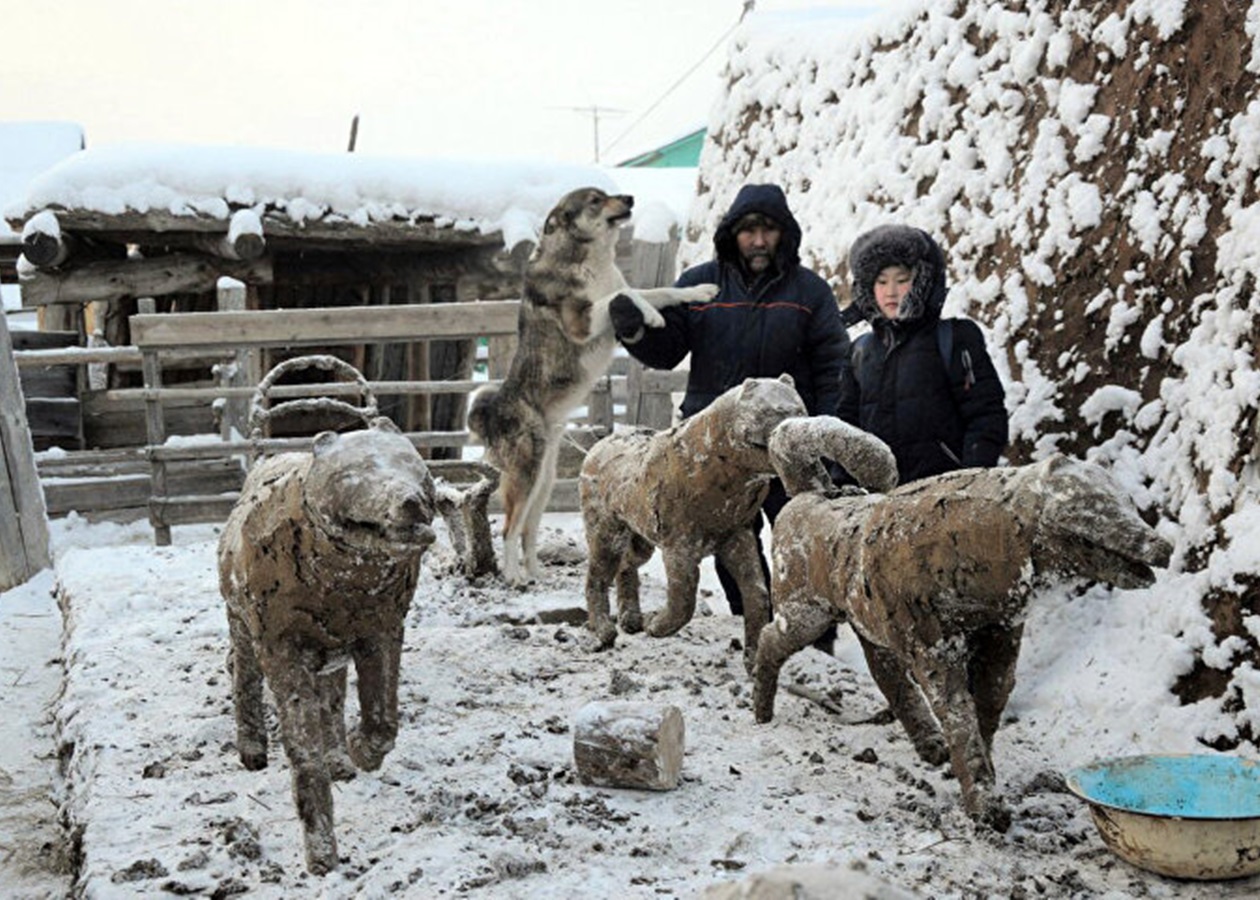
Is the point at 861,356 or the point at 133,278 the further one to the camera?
the point at 133,278

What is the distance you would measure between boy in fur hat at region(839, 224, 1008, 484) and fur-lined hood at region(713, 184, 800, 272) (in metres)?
0.61

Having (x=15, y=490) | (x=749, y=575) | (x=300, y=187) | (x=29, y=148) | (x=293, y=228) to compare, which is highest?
(x=29, y=148)

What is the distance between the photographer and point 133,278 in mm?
10422

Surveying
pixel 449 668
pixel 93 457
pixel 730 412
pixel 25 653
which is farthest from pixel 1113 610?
pixel 93 457

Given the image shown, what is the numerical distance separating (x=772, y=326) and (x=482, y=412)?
1694 millimetres

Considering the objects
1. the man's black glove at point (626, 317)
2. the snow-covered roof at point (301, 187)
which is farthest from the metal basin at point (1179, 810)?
the snow-covered roof at point (301, 187)

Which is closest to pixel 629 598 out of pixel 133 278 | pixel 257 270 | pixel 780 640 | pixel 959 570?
pixel 780 640

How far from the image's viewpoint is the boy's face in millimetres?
4379

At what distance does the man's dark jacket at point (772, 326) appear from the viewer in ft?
16.7

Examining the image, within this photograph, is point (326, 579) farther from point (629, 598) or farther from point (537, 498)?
point (537, 498)

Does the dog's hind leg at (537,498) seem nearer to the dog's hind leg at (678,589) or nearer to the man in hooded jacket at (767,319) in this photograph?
the man in hooded jacket at (767,319)

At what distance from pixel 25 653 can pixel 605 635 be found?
10.8ft

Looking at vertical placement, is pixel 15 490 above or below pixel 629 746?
below

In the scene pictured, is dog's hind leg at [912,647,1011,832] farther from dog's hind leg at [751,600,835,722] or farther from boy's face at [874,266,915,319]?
boy's face at [874,266,915,319]
